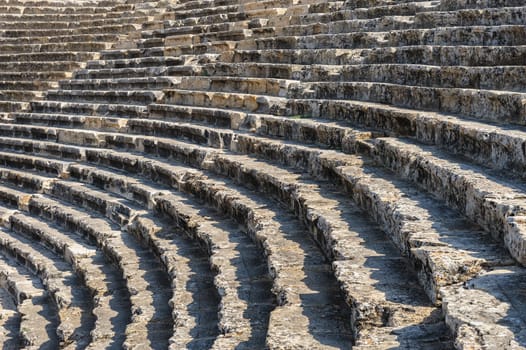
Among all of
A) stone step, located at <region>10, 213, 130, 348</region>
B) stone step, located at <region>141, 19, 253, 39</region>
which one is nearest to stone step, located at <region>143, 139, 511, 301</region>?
stone step, located at <region>10, 213, 130, 348</region>

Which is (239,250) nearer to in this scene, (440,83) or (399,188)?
(399,188)

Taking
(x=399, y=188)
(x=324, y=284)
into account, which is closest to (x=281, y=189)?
(x=399, y=188)

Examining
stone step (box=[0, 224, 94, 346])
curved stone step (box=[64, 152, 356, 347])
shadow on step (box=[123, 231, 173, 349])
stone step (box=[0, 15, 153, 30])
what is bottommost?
stone step (box=[0, 224, 94, 346])

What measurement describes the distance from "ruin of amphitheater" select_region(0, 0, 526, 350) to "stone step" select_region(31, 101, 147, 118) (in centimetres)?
4

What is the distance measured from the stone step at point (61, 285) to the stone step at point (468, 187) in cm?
295

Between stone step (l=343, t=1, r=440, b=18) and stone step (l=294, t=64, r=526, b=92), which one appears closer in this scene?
stone step (l=294, t=64, r=526, b=92)

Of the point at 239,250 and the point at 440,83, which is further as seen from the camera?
the point at 440,83

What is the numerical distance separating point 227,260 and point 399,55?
3902 millimetres

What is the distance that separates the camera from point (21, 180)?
1289 cm

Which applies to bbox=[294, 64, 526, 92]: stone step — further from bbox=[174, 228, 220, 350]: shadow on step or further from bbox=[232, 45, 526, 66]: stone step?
bbox=[174, 228, 220, 350]: shadow on step

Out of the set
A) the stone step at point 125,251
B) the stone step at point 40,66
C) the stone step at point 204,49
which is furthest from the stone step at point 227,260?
the stone step at point 40,66

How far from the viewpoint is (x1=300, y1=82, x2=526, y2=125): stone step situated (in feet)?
22.3

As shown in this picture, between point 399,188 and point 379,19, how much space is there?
5.37 m

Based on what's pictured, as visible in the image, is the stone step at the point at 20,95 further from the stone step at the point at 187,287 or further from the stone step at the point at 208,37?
the stone step at the point at 187,287
